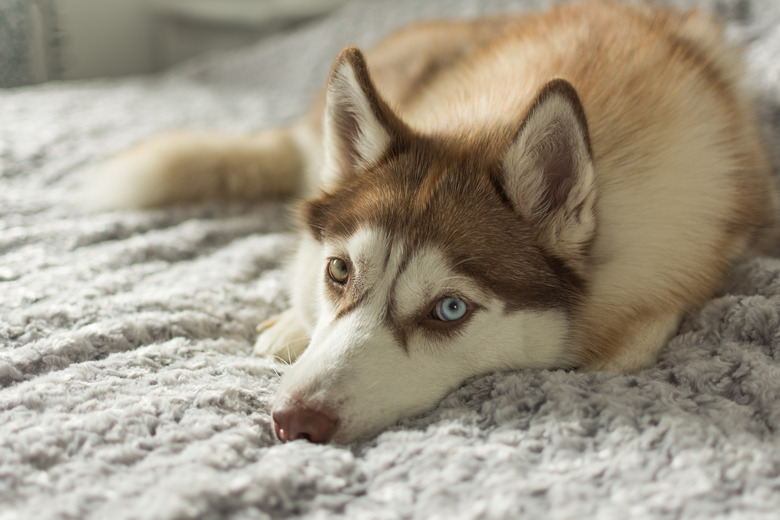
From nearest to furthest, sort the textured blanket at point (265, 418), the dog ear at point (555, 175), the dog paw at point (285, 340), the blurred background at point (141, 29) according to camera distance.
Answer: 1. the textured blanket at point (265, 418)
2. the dog ear at point (555, 175)
3. the dog paw at point (285, 340)
4. the blurred background at point (141, 29)

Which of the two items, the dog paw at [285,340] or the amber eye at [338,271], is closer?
the amber eye at [338,271]

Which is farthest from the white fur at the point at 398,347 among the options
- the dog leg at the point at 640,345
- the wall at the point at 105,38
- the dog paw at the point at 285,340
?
the wall at the point at 105,38

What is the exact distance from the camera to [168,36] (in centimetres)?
607

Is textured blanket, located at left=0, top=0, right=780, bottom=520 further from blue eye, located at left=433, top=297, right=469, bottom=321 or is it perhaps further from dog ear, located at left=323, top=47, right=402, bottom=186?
dog ear, located at left=323, top=47, right=402, bottom=186

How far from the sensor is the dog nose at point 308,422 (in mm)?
1107

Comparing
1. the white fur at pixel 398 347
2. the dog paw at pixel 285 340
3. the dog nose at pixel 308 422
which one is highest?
the white fur at pixel 398 347

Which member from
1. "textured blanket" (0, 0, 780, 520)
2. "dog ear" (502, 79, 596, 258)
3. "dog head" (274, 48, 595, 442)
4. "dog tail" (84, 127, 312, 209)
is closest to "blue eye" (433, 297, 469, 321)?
"dog head" (274, 48, 595, 442)

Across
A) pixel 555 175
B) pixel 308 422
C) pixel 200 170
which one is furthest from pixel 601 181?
pixel 200 170

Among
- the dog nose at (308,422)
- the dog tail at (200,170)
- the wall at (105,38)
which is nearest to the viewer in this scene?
the dog nose at (308,422)

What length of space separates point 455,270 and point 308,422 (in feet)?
1.40

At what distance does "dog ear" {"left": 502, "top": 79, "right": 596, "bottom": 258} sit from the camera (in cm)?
123

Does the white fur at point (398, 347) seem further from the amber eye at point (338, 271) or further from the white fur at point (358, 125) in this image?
the white fur at point (358, 125)

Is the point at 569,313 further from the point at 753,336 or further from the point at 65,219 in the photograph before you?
the point at 65,219

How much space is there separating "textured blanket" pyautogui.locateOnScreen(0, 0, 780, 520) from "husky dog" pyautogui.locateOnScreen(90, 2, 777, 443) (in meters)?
0.09
